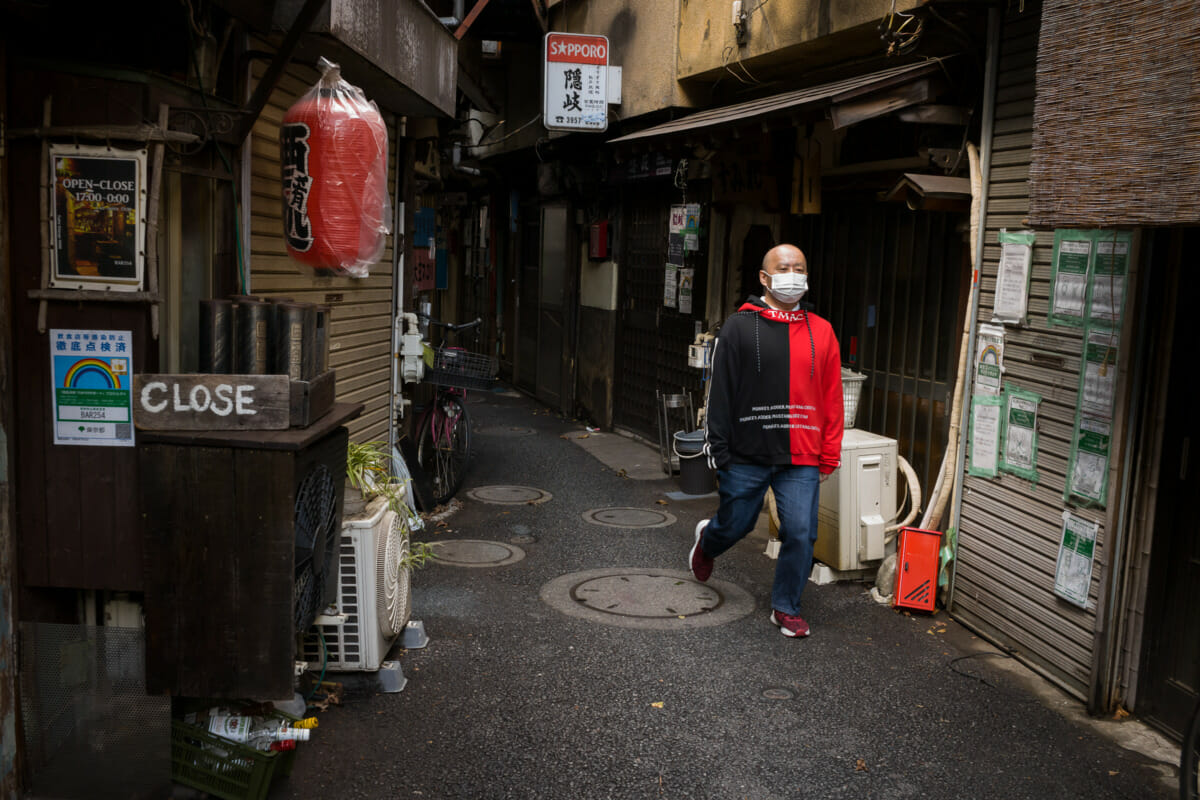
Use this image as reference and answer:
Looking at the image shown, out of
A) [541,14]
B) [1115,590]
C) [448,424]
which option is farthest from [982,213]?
[541,14]

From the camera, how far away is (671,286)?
44.3 ft

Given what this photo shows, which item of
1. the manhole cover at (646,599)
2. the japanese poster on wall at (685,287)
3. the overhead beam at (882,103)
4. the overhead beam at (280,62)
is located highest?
the overhead beam at (882,103)

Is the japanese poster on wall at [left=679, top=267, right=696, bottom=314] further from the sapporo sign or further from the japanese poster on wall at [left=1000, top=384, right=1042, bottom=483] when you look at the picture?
the japanese poster on wall at [left=1000, top=384, right=1042, bottom=483]

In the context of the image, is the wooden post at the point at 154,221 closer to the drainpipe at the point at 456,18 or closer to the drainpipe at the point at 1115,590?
the drainpipe at the point at 1115,590

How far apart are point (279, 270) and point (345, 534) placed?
2.41m

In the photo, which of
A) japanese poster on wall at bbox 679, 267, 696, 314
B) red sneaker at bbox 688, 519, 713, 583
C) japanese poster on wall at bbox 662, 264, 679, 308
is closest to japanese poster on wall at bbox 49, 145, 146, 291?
red sneaker at bbox 688, 519, 713, 583

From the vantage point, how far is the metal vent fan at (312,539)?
4719 mm

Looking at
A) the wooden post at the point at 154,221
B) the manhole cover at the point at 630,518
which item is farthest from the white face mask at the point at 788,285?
the wooden post at the point at 154,221

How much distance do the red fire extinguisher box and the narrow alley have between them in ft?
0.47

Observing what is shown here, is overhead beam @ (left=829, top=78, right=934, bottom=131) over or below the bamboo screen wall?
over

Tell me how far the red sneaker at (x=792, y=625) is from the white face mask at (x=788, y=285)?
2222 millimetres

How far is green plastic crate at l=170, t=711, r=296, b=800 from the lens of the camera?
14.8ft

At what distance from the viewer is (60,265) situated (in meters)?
4.36

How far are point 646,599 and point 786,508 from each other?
1484 millimetres
